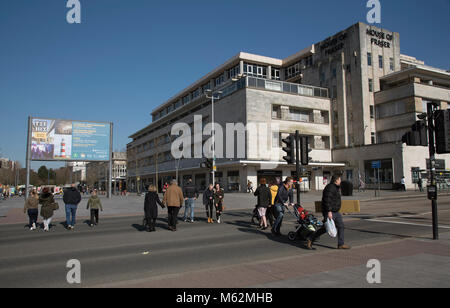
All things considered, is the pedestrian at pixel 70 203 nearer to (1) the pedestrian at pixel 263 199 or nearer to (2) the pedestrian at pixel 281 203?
(1) the pedestrian at pixel 263 199

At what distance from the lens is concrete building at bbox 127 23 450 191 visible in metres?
39.8

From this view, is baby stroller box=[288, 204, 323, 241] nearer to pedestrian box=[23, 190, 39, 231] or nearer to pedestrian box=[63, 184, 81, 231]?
pedestrian box=[63, 184, 81, 231]

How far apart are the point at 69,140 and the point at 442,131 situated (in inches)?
1260

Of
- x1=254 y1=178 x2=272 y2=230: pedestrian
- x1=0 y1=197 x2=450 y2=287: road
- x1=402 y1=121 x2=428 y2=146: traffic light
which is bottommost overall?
x1=0 y1=197 x2=450 y2=287: road

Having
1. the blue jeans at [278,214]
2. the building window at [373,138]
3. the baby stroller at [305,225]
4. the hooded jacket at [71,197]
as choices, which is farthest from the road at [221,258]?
the building window at [373,138]

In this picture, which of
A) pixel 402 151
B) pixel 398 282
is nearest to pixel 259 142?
pixel 402 151

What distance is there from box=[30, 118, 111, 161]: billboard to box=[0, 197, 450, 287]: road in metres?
23.1

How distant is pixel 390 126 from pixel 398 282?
42.8 m

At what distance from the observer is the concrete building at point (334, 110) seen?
39750 millimetres

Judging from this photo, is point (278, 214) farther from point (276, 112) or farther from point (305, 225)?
point (276, 112)

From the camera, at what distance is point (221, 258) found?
694 cm

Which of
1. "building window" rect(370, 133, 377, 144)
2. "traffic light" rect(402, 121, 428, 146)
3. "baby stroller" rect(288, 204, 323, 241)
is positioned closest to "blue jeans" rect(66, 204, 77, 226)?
"baby stroller" rect(288, 204, 323, 241)
